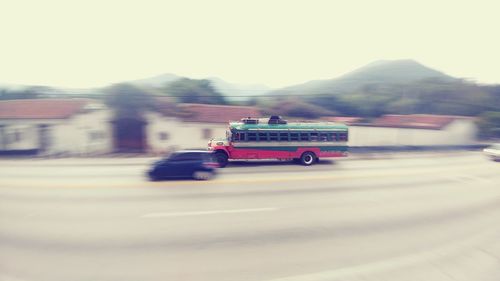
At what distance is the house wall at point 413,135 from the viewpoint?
18.9 meters

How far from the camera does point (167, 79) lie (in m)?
15.5

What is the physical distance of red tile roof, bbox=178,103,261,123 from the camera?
46.2 ft

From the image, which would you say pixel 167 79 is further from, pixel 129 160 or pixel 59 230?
pixel 59 230

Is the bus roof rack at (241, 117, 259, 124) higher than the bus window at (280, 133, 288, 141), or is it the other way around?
the bus roof rack at (241, 117, 259, 124)

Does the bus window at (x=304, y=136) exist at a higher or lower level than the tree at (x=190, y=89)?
lower

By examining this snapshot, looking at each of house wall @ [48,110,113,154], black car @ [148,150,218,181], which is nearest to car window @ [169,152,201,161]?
black car @ [148,150,218,181]

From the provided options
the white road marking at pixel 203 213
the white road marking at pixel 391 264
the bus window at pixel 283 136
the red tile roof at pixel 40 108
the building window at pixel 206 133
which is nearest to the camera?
the white road marking at pixel 391 264

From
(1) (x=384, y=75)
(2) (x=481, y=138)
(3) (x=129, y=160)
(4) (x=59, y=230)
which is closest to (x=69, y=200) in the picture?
(4) (x=59, y=230)

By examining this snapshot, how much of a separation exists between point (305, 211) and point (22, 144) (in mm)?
10283

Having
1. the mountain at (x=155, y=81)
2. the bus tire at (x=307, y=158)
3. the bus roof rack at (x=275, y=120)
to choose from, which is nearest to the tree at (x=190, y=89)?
the mountain at (x=155, y=81)

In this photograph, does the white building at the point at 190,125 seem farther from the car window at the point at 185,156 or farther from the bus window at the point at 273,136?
the car window at the point at 185,156

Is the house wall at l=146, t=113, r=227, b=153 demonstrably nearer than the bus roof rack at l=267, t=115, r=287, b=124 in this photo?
No

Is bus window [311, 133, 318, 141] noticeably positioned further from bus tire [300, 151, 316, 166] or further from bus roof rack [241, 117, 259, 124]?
bus roof rack [241, 117, 259, 124]

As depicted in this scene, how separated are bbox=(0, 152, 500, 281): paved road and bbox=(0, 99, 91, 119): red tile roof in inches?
110
